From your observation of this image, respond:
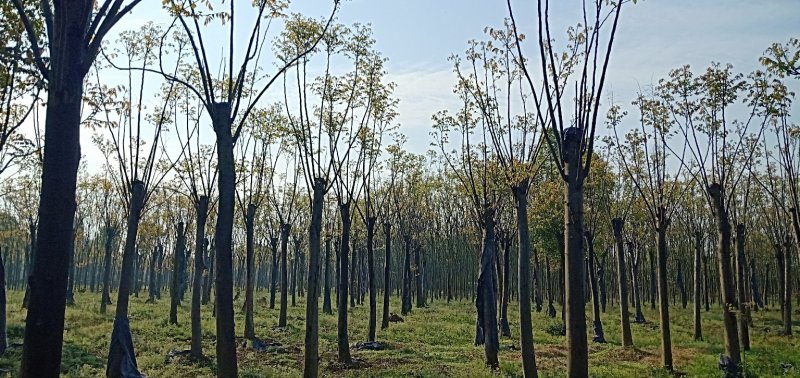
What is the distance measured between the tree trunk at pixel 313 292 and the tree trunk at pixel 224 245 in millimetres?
3753

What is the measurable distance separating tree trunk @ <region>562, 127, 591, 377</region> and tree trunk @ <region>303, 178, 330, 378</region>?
5.56 meters

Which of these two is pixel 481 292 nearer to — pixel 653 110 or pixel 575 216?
pixel 653 110

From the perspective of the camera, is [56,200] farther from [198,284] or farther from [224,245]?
[198,284]

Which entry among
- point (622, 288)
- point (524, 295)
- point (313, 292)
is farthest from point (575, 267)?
point (622, 288)

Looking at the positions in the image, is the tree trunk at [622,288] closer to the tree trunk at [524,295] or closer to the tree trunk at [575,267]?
the tree trunk at [524,295]

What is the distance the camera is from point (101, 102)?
11188 millimetres

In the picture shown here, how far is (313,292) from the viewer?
10500 millimetres

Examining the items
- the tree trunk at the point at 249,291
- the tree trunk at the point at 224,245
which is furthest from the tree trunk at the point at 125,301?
the tree trunk at the point at 224,245

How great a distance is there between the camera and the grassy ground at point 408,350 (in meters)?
12.2

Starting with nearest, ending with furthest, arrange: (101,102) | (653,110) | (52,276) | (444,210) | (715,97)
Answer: (52,276) < (101,102) < (715,97) < (653,110) < (444,210)

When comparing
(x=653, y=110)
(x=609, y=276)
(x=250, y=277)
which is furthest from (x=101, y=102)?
(x=609, y=276)

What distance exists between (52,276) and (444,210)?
3522 cm

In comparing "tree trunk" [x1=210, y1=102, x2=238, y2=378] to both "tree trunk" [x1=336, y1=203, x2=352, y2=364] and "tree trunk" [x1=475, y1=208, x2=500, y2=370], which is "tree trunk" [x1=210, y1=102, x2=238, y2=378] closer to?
"tree trunk" [x1=336, y1=203, x2=352, y2=364]

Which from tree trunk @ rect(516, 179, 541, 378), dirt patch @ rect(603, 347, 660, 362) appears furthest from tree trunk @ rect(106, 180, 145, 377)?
dirt patch @ rect(603, 347, 660, 362)
